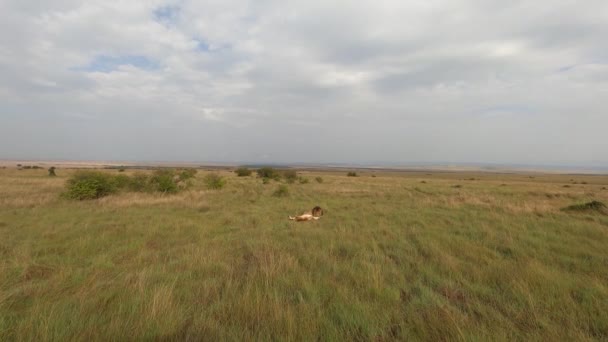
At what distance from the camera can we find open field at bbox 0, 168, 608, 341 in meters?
3.32

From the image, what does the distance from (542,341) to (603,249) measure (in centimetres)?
605

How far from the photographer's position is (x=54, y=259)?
244 inches

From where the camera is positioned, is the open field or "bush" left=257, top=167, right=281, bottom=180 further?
"bush" left=257, top=167, right=281, bottom=180

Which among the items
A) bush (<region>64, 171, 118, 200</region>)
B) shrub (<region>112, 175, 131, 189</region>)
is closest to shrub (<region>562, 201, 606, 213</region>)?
bush (<region>64, 171, 118, 200</region>)

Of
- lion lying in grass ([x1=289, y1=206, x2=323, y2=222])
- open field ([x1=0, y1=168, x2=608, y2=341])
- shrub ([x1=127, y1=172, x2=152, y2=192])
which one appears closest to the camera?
open field ([x1=0, y1=168, x2=608, y2=341])

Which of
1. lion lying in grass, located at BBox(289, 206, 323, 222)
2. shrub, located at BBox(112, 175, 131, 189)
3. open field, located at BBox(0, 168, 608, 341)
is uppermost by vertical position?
shrub, located at BBox(112, 175, 131, 189)

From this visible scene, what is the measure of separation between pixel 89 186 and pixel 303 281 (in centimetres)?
1834

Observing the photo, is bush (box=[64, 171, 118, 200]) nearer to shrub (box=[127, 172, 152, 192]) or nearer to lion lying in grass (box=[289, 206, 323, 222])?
shrub (box=[127, 172, 152, 192])

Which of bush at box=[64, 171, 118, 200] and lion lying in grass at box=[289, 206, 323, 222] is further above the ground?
bush at box=[64, 171, 118, 200]

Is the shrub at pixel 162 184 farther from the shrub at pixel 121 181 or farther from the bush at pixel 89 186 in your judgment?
the bush at pixel 89 186

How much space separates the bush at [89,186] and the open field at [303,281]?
755cm

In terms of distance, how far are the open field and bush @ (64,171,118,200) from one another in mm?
7553

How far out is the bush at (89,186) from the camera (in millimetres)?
16656

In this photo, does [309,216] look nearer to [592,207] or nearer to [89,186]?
[592,207]
